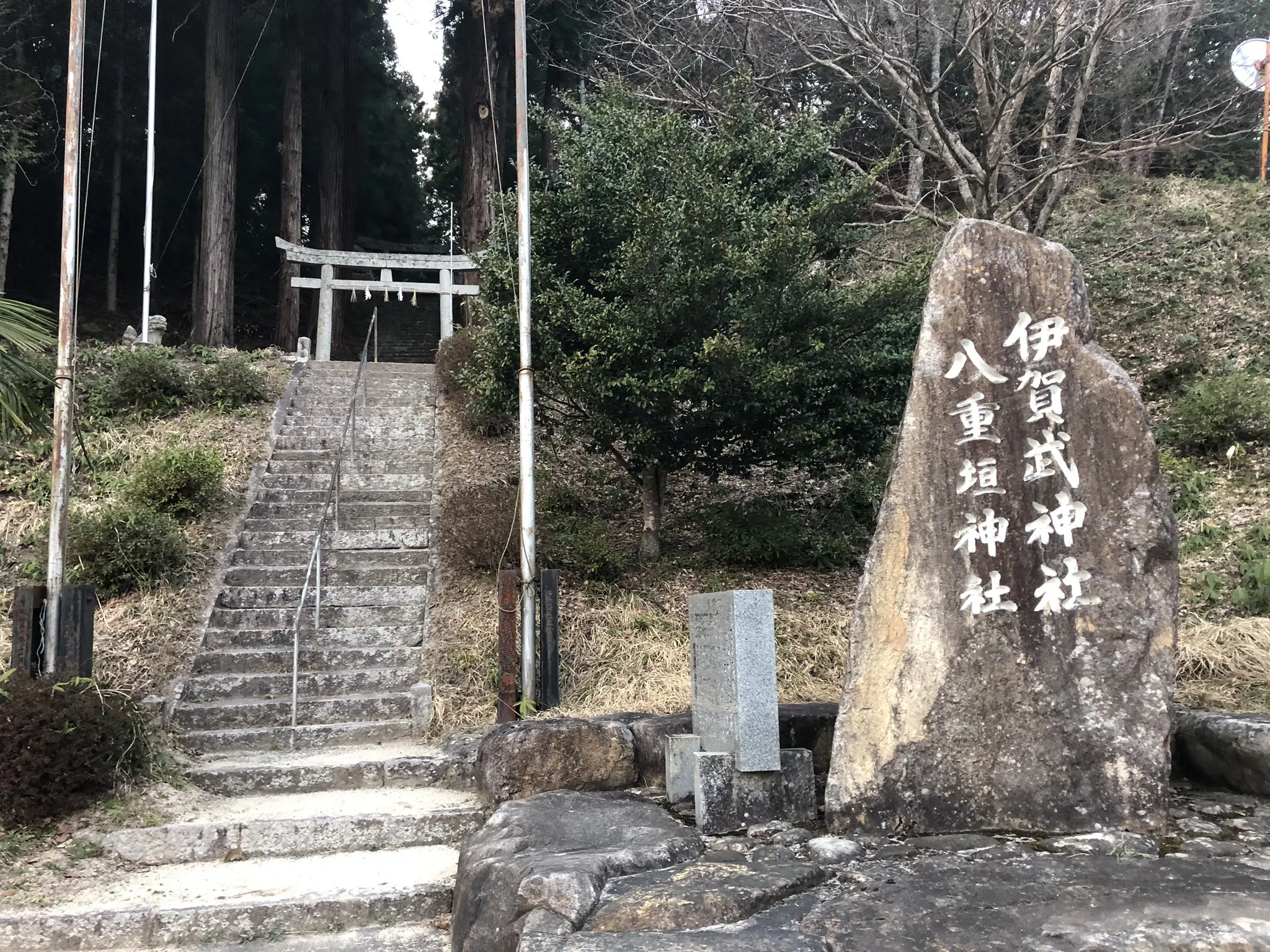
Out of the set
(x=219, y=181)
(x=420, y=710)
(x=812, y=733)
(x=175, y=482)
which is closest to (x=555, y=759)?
(x=812, y=733)

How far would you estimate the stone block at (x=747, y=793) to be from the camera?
15.1ft

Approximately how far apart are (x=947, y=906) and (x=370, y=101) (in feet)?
84.5

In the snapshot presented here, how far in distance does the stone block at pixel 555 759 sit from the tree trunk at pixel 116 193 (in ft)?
67.3

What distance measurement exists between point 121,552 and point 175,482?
1.41 meters

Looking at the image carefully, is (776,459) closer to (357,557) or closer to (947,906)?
(357,557)

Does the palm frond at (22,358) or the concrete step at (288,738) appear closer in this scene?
the palm frond at (22,358)

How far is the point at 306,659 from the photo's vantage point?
751 cm

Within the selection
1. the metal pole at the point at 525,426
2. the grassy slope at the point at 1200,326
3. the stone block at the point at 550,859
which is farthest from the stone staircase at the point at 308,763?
the grassy slope at the point at 1200,326

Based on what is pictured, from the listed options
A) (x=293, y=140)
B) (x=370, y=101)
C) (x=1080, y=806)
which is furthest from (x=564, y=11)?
(x=1080, y=806)

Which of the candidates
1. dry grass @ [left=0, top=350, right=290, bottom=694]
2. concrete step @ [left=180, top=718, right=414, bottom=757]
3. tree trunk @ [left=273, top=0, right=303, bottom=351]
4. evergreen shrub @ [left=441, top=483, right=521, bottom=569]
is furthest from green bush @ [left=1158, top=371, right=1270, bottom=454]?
tree trunk @ [left=273, top=0, right=303, bottom=351]

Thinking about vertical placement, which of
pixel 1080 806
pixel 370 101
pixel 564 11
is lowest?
pixel 1080 806

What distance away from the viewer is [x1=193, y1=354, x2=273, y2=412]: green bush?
11.5m

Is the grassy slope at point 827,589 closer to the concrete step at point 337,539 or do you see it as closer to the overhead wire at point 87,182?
the concrete step at point 337,539

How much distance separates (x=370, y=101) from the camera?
24953mm
